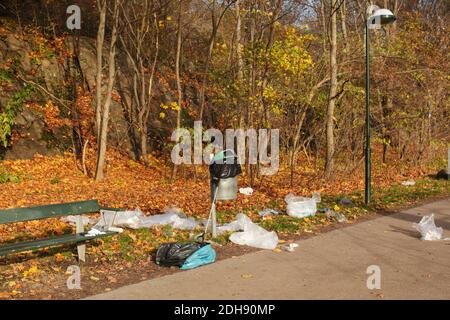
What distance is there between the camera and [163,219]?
9234mm

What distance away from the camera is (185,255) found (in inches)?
259

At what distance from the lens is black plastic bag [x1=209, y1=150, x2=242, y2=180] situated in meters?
7.86

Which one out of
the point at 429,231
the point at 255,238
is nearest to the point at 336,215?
the point at 429,231

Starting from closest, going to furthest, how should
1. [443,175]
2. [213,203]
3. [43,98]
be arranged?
[213,203] → [443,175] → [43,98]

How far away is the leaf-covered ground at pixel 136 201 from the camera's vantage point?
6.33m

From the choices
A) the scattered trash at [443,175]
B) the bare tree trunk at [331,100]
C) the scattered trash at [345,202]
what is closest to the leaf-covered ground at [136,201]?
the scattered trash at [345,202]

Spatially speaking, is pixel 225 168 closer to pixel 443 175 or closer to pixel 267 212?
pixel 267 212

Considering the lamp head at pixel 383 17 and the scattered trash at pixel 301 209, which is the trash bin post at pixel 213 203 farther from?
the lamp head at pixel 383 17

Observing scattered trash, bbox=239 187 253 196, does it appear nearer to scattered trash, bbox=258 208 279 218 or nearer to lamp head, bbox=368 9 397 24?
scattered trash, bbox=258 208 279 218

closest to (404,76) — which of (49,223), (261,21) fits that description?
(261,21)

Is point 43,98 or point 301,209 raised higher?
point 43,98

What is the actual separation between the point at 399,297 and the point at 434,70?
1366 centimetres

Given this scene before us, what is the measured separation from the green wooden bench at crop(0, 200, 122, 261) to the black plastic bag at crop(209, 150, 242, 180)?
187cm

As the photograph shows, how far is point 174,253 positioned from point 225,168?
180cm
